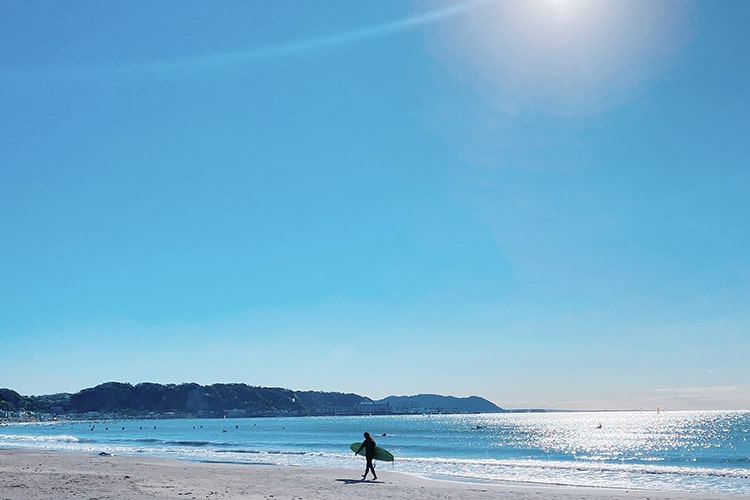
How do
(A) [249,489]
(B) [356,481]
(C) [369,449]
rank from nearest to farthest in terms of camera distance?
(A) [249,489] < (B) [356,481] < (C) [369,449]

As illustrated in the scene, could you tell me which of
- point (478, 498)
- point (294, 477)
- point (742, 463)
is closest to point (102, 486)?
point (294, 477)

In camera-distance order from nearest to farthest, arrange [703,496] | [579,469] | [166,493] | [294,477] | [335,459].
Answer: [166,493], [703,496], [294,477], [579,469], [335,459]

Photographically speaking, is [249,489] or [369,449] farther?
[369,449]

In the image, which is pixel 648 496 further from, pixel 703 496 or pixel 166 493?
pixel 166 493

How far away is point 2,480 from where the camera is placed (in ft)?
67.5

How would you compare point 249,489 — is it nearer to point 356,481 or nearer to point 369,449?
point 356,481

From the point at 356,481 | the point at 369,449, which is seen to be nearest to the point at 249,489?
the point at 356,481

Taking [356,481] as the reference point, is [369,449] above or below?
above

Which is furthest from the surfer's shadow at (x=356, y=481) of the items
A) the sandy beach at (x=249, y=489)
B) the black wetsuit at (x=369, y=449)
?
the black wetsuit at (x=369, y=449)

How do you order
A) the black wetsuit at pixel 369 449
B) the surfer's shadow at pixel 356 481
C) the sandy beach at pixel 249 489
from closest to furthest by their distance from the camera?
the sandy beach at pixel 249 489 < the surfer's shadow at pixel 356 481 < the black wetsuit at pixel 369 449

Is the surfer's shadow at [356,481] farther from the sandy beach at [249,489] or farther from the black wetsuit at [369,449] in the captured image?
the black wetsuit at [369,449]

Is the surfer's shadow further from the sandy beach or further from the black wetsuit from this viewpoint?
the black wetsuit

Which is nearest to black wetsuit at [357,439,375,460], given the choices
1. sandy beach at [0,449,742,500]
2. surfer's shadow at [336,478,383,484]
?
surfer's shadow at [336,478,383,484]

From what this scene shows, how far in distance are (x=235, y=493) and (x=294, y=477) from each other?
8.21 metres
